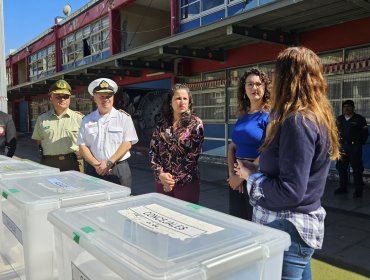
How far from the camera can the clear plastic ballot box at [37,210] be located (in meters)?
1.70

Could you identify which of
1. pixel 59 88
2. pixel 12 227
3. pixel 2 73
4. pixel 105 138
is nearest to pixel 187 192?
pixel 105 138

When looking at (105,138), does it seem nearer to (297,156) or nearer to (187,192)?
(187,192)

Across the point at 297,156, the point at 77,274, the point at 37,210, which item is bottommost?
the point at 77,274

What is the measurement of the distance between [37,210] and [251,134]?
1.48 m

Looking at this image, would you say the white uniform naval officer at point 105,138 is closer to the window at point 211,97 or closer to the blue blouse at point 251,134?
the blue blouse at point 251,134

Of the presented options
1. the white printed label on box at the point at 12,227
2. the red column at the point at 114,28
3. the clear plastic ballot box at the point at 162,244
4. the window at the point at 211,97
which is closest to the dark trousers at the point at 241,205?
the clear plastic ballot box at the point at 162,244

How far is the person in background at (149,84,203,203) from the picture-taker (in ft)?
8.79

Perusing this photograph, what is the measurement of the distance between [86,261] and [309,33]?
23.8 ft

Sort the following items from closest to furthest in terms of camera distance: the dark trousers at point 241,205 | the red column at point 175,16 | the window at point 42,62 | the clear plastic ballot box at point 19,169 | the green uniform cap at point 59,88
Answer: the clear plastic ballot box at point 19,169, the dark trousers at point 241,205, the green uniform cap at point 59,88, the red column at point 175,16, the window at point 42,62

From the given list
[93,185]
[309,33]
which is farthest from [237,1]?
[93,185]

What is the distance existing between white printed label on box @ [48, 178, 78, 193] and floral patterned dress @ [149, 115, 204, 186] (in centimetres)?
82

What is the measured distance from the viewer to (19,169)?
2.72 metres

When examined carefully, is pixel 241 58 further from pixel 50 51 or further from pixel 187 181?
pixel 50 51

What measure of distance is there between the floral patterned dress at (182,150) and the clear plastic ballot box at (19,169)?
83 cm
